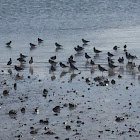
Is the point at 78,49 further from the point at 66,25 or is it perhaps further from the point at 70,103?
the point at 66,25

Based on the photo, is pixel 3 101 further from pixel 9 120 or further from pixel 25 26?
pixel 25 26

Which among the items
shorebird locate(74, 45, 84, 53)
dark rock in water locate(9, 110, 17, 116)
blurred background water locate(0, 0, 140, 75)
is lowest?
dark rock in water locate(9, 110, 17, 116)

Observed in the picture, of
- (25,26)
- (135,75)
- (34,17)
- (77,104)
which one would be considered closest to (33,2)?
(34,17)

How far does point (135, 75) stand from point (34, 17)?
72.1 feet

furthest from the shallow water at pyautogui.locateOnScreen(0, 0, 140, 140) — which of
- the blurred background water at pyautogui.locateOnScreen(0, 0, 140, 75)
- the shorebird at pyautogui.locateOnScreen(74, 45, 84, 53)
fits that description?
the shorebird at pyautogui.locateOnScreen(74, 45, 84, 53)

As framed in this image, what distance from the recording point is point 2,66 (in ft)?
89.9

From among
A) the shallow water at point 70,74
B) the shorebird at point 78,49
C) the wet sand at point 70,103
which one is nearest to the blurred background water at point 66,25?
the shallow water at point 70,74

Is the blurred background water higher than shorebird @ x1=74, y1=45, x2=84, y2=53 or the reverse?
higher

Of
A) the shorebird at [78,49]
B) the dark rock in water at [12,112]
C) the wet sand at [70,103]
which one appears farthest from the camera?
the shorebird at [78,49]

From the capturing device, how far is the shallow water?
1867cm

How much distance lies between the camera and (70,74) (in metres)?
25.5

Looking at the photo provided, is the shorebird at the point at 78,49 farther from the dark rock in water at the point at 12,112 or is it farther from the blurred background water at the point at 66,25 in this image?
the dark rock in water at the point at 12,112

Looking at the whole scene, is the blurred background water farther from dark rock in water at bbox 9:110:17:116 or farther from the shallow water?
dark rock in water at bbox 9:110:17:116

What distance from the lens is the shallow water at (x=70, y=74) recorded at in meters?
18.7
